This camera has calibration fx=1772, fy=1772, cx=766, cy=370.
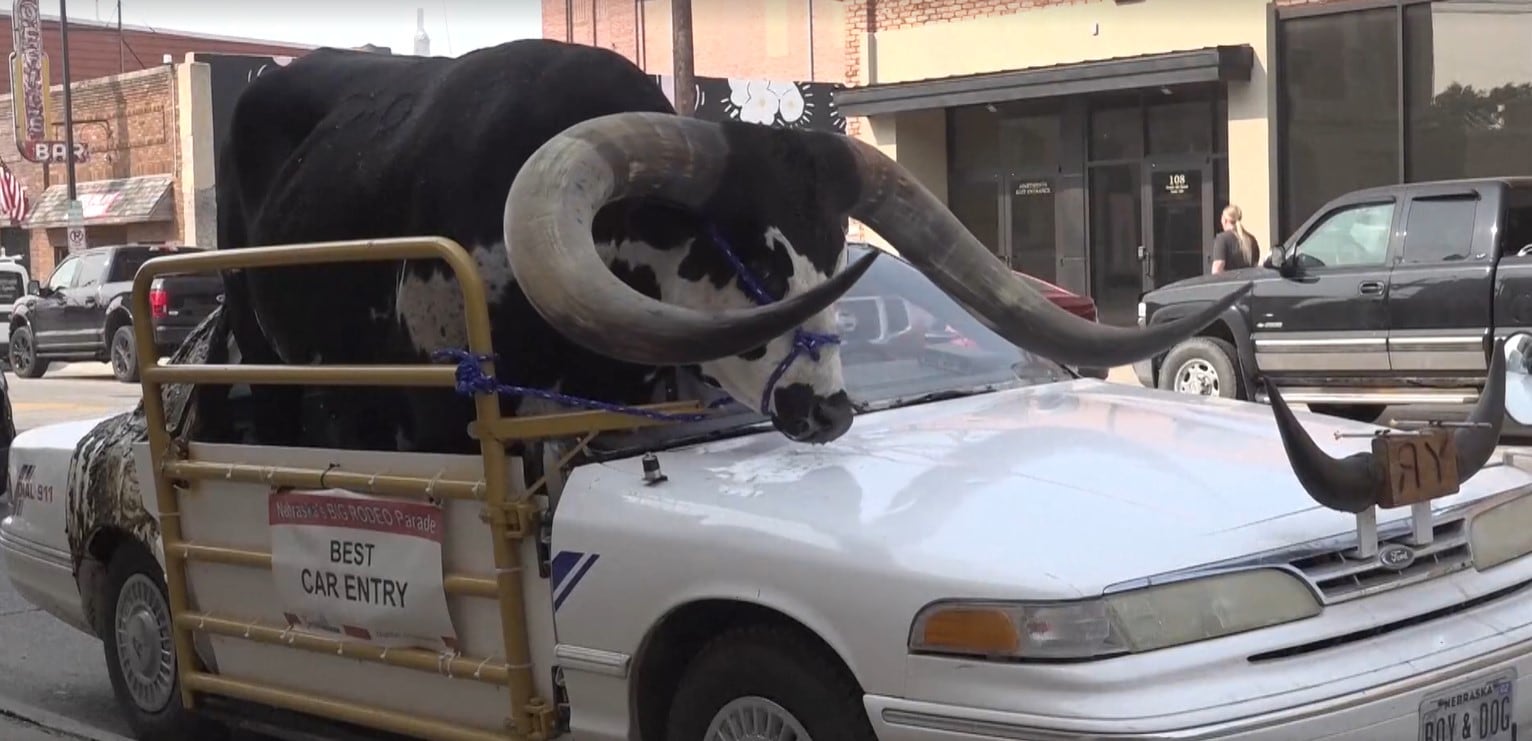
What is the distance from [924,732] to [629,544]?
0.93 meters

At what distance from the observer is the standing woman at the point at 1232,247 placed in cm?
1822

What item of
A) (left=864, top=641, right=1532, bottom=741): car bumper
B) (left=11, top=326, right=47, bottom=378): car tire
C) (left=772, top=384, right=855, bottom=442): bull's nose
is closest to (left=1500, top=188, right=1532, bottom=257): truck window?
(left=772, top=384, right=855, bottom=442): bull's nose

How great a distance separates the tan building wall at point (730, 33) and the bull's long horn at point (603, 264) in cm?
2274

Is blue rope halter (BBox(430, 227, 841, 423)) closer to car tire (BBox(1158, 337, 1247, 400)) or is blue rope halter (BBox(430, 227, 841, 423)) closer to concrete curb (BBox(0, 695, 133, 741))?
concrete curb (BBox(0, 695, 133, 741))

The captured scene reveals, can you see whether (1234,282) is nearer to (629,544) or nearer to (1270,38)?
(1270,38)

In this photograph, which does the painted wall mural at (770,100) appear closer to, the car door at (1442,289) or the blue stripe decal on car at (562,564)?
the car door at (1442,289)

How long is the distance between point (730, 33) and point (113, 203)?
14.8 m

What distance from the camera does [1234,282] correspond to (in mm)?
15219

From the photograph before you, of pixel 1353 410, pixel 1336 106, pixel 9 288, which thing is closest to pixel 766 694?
pixel 1353 410

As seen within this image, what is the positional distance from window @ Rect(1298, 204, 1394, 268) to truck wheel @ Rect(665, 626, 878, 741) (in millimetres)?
11565

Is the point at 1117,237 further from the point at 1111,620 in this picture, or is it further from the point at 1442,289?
the point at 1111,620

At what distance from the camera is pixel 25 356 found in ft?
91.4

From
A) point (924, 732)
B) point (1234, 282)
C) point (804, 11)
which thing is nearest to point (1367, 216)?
point (1234, 282)

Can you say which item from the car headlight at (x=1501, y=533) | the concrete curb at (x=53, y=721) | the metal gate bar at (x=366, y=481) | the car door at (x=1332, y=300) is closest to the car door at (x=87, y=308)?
the car door at (x=1332, y=300)
